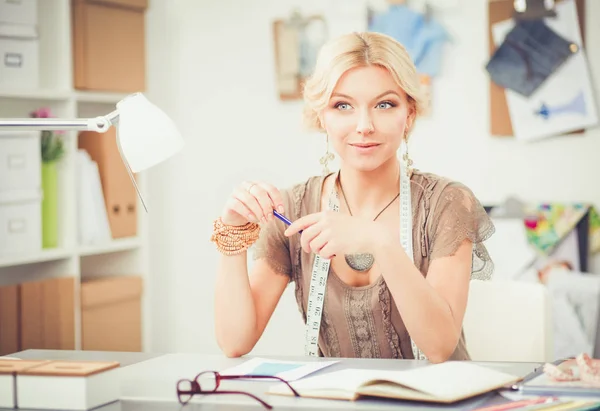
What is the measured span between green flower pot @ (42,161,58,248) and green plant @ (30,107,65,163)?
0.12ft

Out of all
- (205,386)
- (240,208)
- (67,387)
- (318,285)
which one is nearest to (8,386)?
(67,387)

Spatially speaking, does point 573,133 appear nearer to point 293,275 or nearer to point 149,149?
point 293,275

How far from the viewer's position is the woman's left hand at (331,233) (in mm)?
1689

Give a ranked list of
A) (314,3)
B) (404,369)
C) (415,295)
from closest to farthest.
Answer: (404,369) < (415,295) < (314,3)

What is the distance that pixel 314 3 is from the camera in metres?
4.19

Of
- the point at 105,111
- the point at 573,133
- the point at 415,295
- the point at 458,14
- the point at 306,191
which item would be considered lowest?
the point at 415,295

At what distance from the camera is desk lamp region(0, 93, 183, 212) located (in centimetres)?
151

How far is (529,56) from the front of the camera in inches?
148

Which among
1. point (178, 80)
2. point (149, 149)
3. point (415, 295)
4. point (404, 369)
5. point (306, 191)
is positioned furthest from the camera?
point (178, 80)

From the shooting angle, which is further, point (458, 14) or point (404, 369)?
point (458, 14)

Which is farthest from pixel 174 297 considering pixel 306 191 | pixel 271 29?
pixel 306 191

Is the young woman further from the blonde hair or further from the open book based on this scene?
the open book

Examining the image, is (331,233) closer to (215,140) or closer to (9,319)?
(9,319)

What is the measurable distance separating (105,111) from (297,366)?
2.83 meters
